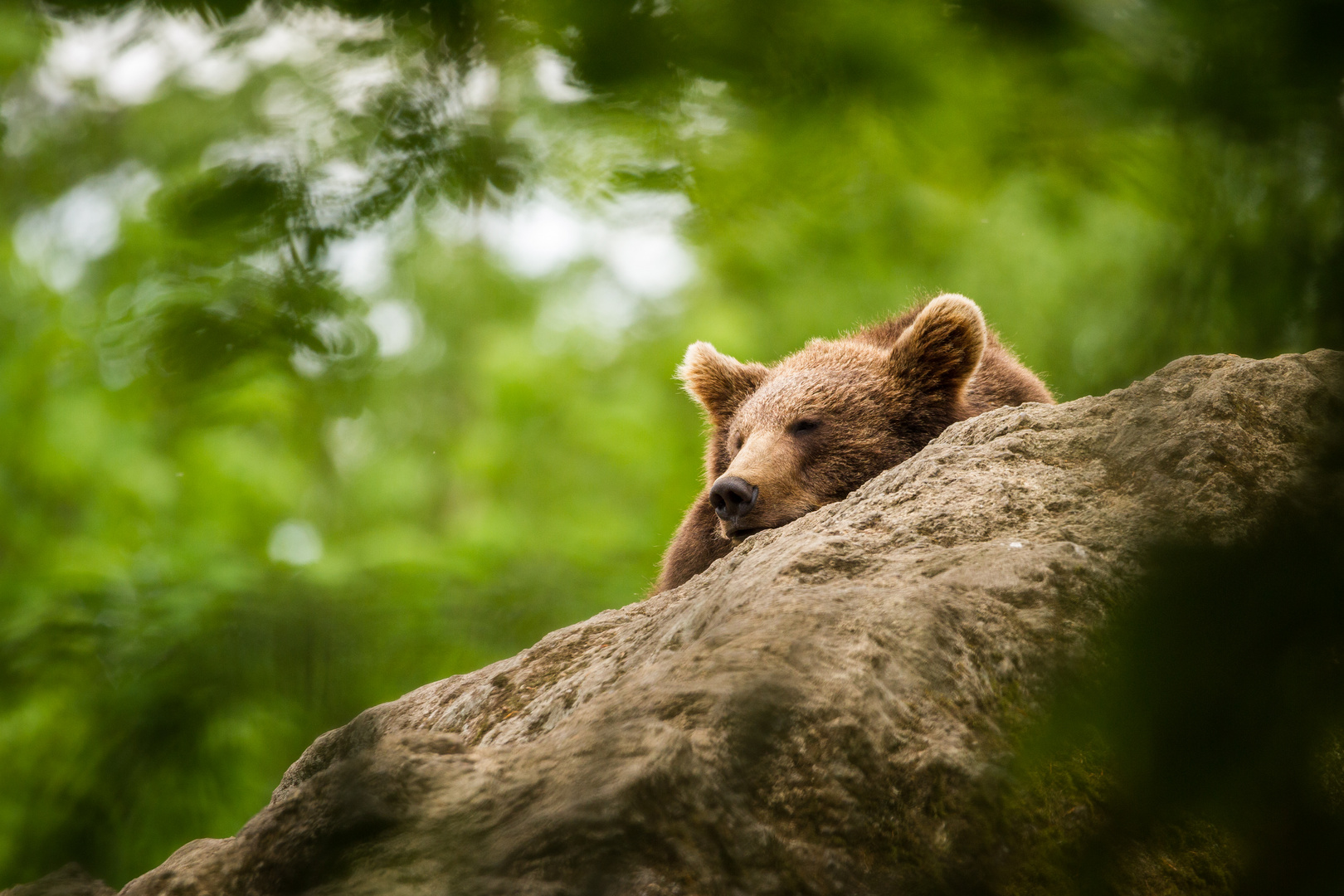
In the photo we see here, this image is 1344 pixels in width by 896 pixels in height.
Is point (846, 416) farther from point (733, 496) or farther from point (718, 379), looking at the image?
point (718, 379)

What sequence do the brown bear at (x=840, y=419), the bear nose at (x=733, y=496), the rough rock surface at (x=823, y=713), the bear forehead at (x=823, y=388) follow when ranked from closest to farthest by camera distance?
the rough rock surface at (x=823, y=713)
the bear nose at (x=733, y=496)
the brown bear at (x=840, y=419)
the bear forehead at (x=823, y=388)

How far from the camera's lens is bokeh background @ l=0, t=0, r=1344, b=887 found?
1051 millimetres

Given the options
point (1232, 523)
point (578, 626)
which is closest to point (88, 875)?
point (578, 626)

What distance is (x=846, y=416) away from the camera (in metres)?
5.09

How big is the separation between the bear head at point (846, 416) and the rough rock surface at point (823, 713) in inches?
66.3

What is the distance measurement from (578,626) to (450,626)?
5.83 ft

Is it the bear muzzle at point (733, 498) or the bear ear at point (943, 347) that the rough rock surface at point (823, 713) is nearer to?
the bear muzzle at point (733, 498)

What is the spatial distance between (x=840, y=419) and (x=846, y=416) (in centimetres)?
4

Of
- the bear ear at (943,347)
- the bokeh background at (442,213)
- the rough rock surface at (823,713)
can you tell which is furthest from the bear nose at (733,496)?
the bokeh background at (442,213)

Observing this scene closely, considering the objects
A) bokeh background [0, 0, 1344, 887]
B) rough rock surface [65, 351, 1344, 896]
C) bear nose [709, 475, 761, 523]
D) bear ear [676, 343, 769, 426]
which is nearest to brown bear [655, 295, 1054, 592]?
bear nose [709, 475, 761, 523]

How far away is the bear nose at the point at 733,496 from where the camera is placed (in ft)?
14.8

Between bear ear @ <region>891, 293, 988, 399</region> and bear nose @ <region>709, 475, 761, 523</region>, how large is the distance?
46.7 inches

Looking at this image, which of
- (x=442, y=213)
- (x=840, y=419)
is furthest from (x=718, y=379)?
(x=442, y=213)

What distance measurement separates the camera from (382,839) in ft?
5.07
